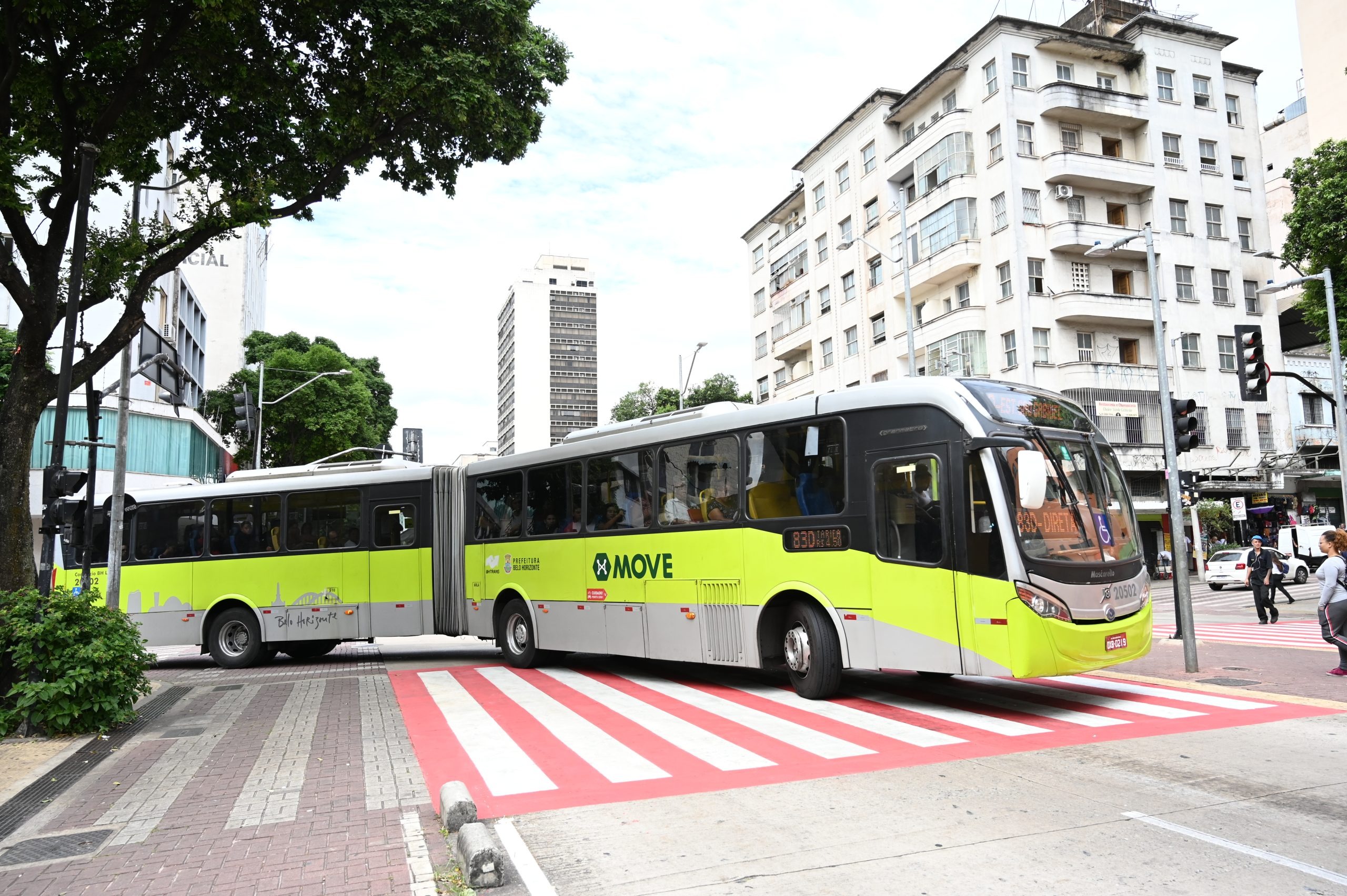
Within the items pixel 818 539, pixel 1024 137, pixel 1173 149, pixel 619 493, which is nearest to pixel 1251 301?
pixel 1173 149

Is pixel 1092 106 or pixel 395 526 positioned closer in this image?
pixel 395 526

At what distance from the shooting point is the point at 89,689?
9602 millimetres

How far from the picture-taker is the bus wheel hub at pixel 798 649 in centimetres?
1079

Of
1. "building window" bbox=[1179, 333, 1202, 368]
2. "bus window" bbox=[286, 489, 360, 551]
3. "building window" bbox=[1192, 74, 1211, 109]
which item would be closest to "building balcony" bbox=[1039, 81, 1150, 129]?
"building window" bbox=[1192, 74, 1211, 109]

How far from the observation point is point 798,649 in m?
10.9

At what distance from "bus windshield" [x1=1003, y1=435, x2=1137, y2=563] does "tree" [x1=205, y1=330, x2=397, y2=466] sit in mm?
42884

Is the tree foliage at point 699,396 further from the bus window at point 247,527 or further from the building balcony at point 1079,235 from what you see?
the bus window at point 247,527

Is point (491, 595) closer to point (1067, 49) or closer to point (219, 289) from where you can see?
point (1067, 49)

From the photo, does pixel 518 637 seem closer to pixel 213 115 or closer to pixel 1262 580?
pixel 213 115

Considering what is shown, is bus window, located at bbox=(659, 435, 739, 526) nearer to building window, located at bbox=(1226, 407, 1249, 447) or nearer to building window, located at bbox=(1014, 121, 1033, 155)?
building window, located at bbox=(1014, 121, 1033, 155)

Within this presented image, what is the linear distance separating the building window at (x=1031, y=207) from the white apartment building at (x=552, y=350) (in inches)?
5215

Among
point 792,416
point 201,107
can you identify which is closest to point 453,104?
point 201,107

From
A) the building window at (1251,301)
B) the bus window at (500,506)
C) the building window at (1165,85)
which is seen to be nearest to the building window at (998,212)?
the building window at (1165,85)

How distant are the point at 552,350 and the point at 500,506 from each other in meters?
159
